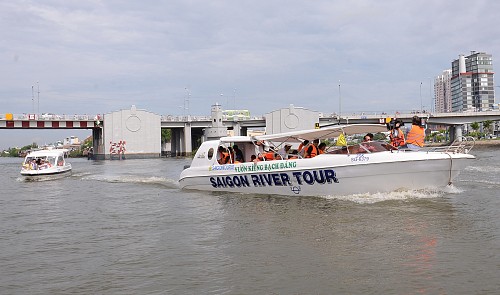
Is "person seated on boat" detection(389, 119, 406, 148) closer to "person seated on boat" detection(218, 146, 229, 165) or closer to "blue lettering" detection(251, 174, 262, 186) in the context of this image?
"blue lettering" detection(251, 174, 262, 186)

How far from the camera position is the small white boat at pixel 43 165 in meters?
30.7

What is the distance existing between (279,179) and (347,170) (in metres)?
2.50

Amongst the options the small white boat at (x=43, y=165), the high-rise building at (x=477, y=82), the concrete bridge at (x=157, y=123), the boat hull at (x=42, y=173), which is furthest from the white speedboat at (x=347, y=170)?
the high-rise building at (x=477, y=82)

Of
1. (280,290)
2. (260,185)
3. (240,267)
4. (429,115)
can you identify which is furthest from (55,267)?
(429,115)

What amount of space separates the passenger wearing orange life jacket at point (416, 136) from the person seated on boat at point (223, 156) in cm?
672

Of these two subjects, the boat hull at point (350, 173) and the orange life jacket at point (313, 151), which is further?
the orange life jacket at point (313, 151)

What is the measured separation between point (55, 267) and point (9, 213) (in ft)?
26.6

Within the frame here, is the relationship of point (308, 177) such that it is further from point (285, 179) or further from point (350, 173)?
point (350, 173)

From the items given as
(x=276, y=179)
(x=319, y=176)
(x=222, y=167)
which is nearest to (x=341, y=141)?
(x=319, y=176)

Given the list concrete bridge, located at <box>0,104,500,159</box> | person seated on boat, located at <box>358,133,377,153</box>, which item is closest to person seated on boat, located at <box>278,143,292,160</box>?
person seated on boat, located at <box>358,133,377,153</box>

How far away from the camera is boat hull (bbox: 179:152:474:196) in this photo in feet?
44.1

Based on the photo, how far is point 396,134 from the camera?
15.6 m

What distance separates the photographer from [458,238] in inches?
355

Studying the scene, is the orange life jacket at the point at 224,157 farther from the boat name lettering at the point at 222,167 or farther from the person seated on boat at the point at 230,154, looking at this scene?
the boat name lettering at the point at 222,167
